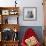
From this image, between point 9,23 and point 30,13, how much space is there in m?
0.86

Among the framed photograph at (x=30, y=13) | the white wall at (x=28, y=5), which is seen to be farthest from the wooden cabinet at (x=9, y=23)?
the framed photograph at (x=30, y=13)

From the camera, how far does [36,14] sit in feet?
18.6

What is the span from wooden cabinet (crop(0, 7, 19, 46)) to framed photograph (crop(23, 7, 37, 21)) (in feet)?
0.97

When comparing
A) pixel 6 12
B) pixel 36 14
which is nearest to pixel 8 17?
pixel 6 12

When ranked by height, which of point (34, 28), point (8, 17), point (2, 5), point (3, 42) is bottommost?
point (3, 42)

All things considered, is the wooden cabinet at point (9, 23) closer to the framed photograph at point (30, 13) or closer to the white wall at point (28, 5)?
the white wall at point (28, 5)

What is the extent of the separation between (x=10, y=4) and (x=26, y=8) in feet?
2.01

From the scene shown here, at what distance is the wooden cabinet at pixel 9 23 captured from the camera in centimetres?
549

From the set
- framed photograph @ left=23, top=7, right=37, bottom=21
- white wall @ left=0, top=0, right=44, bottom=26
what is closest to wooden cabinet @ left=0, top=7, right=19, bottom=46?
white wall @ left=0, top=0, right=44, bottom=26

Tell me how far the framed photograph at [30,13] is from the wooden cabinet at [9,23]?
0.97 feet

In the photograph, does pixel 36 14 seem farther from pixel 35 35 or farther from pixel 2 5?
pixel 2 5

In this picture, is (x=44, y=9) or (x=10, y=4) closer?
(x=44, y=9)

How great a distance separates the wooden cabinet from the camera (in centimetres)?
549

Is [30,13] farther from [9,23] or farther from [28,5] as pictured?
[9,23]
